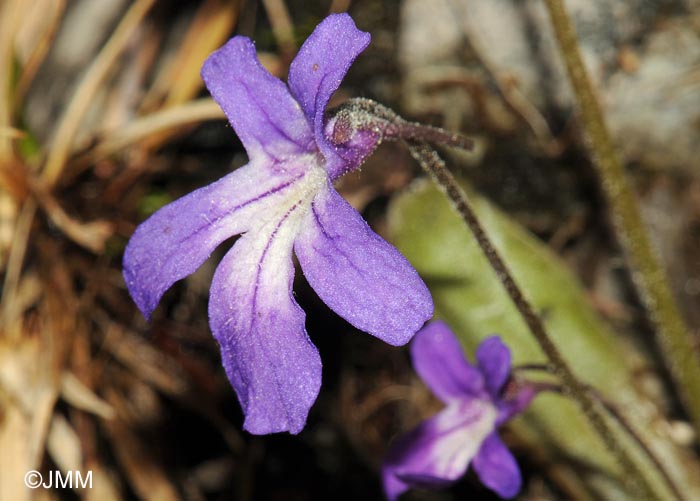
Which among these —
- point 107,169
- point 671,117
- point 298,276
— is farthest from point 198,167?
point 671,117

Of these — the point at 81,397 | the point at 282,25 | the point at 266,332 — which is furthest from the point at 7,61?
the point at 266,332

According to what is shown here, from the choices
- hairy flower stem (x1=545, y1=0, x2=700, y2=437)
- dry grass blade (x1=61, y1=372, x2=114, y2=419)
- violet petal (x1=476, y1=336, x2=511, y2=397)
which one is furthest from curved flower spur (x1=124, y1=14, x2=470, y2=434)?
dry grass blade (x1=61, y1=372, x2=114, y2=419)

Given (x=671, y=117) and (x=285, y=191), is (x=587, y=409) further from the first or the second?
(x=671, y=117)

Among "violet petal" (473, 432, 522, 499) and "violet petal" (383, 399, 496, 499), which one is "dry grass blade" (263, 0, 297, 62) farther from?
"violet petal" (473, 432, 522, 499)

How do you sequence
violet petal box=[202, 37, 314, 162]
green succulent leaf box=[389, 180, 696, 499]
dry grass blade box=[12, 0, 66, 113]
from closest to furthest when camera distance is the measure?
violet petal box=[202, 37, 314, 162] < green succulent leaf box=[389, 180, 696, 499] < dry grass blade box=[12, 0, 66, 113]

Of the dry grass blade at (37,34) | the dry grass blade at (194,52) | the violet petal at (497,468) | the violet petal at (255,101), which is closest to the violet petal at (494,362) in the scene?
the violet petal at (497,468)

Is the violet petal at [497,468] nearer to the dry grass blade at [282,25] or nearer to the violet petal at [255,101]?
the violet petal at [255,101]
